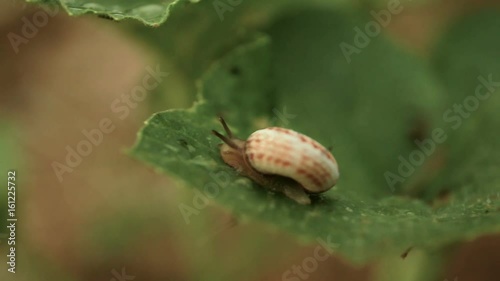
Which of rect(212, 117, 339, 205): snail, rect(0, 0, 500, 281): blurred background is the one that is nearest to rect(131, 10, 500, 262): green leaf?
rect(212, 117, 339, 205): snail

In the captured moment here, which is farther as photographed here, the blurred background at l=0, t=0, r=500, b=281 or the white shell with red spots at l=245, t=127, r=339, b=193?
the blurred background at l=0, t=0, r=500, b=281

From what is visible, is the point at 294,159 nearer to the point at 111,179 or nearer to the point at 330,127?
the point at 330,127

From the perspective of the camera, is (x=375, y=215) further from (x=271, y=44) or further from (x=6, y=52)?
(x=6, y=52)

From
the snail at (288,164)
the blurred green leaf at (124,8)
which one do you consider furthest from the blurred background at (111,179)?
the snail at (288,164)

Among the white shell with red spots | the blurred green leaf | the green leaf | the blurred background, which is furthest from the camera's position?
the blurred background

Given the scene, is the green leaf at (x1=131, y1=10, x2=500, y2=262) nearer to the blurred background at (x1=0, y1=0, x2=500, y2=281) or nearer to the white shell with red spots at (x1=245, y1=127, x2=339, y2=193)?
the white shell with red spots at (x1=245, y1=127, x2=339, y2=193)

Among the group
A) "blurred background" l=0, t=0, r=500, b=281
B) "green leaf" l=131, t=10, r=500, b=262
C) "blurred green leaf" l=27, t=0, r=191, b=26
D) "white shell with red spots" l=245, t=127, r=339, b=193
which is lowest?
"blurred background" l=0, t=0, r=500, b=281
